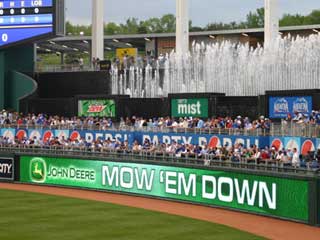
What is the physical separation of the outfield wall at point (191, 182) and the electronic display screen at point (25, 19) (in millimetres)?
12395

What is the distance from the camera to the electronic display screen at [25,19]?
4278 centimetres

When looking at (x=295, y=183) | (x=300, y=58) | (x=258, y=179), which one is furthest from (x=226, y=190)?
(x=300, y=58)

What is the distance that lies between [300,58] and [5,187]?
18.1 m

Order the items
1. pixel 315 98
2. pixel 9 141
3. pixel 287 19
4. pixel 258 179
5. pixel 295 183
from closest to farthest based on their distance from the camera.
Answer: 1. pixel 295 183
2. pixel 258 179
3. pixel 315 98
4. pixel 9 141
5. pixel 287 19

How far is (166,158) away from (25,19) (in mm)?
20689

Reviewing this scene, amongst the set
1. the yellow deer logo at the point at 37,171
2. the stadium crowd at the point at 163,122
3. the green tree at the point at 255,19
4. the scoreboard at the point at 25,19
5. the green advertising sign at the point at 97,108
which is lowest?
the yellow deer logo at the point at 37,171

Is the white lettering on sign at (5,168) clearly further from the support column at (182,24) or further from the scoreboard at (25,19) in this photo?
the support column at (182,24)

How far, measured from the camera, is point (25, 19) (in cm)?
4350

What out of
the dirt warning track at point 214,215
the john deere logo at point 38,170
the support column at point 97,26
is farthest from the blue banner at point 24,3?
the dirt warning track at point 214,215

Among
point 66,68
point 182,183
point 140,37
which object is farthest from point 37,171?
point 140,37

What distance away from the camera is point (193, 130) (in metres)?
32.4

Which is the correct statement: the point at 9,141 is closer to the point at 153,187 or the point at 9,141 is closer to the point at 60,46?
the point at 153,187

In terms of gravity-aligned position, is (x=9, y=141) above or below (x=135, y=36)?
below

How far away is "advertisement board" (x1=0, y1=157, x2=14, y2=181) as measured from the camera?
34.0 metres
